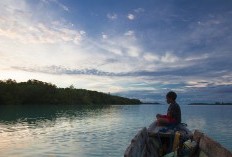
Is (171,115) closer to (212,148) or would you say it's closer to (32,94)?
(212,148)

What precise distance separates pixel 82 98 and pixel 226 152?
18139 cm

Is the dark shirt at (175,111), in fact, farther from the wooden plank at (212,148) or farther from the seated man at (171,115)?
the wooden plank at (212,148)

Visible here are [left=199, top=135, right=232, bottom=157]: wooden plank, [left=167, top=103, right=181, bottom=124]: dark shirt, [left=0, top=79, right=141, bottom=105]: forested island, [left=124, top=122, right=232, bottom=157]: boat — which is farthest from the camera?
[left=0, top=79, right=141, bottom=105]: forested island

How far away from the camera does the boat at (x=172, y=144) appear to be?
28.7ft

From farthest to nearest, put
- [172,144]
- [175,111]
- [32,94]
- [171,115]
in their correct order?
[32,94], [171,115], [175,111], [172,144]

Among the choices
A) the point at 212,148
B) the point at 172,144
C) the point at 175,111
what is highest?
the point at 175,111

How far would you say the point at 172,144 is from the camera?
1357 cm

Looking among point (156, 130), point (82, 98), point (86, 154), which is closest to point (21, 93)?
point (82, 98)

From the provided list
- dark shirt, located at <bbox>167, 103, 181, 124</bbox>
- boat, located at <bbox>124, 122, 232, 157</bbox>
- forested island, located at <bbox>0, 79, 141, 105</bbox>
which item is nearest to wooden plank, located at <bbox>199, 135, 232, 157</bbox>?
boat, located at <bbox>124, 122, 232, 157</bbox>

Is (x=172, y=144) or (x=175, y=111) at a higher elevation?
(x=175, y=111)

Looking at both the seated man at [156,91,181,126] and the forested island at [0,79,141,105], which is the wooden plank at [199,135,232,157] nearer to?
the seated man at [156,91,181,126]

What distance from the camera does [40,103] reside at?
14675 cm

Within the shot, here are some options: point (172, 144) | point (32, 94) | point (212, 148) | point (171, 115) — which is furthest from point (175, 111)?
point (32, 94)

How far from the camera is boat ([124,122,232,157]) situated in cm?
875
